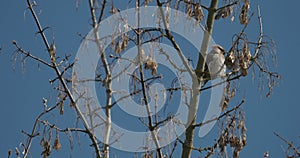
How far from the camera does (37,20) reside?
4.49 meters

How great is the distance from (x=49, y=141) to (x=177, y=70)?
1.20 metres

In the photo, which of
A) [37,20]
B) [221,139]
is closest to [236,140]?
[221,139]

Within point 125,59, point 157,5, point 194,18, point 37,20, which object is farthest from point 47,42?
point 194,18

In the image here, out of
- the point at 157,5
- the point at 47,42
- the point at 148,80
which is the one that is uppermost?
the point at 157,5

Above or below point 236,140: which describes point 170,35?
above

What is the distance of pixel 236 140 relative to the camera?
4.72m

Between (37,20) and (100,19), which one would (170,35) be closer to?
(100,19)

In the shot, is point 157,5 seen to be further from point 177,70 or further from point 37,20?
point 37,20

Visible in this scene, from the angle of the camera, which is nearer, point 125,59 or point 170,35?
point 125,59

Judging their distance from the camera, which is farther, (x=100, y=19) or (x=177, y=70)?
(x=177, y=70)

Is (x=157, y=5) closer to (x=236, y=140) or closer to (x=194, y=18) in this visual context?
(x=194, y=18)

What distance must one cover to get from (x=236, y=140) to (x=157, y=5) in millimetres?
1292

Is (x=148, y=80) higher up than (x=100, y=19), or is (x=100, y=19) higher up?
(x=100, y=19)

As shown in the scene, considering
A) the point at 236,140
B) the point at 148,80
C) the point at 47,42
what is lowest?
the point at 236,140
